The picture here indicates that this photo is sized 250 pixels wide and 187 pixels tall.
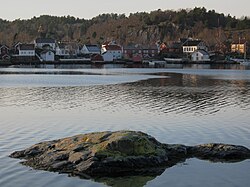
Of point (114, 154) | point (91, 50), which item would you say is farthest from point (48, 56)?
point (114, 154)

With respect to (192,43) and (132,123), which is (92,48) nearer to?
(192,43)

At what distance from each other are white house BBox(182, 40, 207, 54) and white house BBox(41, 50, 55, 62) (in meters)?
38.4

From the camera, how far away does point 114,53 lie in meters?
118

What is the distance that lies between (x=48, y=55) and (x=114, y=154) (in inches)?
3885

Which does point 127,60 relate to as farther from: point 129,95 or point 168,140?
point 168,140

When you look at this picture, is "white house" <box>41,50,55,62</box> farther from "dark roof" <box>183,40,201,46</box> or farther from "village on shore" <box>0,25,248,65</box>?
"dark roof" <box>183,40,201,46</box>

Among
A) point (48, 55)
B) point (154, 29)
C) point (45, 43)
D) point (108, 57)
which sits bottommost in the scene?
point (108, 57)

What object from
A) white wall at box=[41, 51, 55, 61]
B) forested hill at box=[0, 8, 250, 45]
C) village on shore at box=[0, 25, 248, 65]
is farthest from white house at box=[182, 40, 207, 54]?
white wall at box=[41, 51, 55, 61]

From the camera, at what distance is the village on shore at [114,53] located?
357 feet

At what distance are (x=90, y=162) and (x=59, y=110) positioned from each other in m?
12.4

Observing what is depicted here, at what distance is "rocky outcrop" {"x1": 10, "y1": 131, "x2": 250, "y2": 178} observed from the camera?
12.1 metres

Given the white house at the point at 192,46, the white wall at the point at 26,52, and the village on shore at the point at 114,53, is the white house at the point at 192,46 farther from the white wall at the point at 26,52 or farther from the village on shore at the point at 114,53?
the white wall at the point at 26,52

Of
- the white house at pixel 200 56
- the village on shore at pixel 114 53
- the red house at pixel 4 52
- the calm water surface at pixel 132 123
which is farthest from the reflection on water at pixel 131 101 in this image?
the white house at pixel 200 56

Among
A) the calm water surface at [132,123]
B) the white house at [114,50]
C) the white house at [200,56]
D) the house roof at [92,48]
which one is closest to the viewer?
the calm water surface at [132,123]
